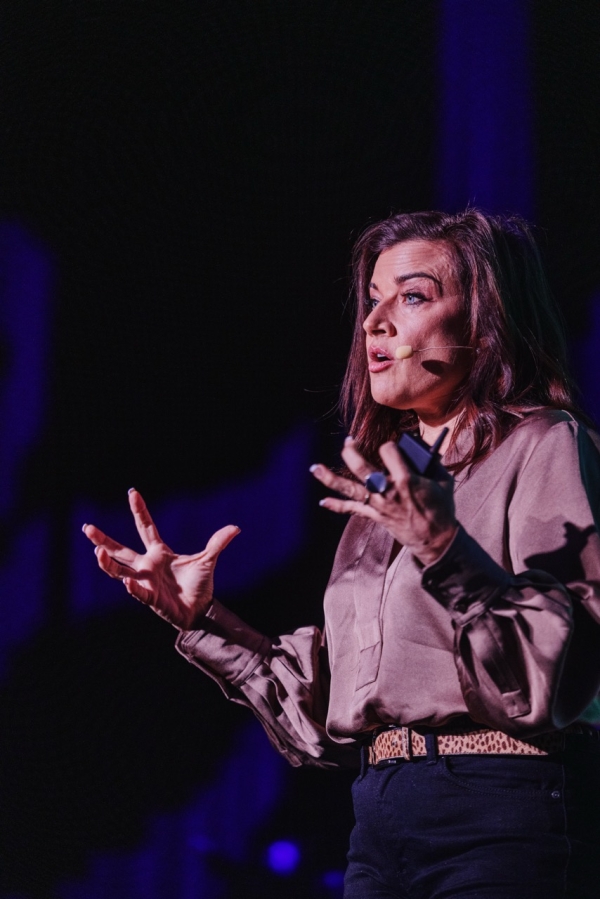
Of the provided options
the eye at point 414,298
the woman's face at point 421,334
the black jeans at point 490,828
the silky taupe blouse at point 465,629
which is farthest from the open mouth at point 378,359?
the black jeans at point 490,828

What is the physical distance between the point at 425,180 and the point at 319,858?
1.79m

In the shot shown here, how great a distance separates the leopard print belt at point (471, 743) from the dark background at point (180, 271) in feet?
3.10

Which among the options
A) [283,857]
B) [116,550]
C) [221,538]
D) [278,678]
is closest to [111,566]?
[116,550]

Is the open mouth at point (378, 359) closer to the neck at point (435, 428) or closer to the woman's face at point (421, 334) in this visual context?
the woman's face at point (421, 334)

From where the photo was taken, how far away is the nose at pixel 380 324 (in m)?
1.78

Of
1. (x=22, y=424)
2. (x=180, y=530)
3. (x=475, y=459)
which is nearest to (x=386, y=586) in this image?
(x=475, y=459)

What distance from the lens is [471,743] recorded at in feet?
4.52

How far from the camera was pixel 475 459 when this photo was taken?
160 cm

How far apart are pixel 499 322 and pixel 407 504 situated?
0.73 m

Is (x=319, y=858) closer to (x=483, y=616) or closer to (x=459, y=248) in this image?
(x=483, y=616)

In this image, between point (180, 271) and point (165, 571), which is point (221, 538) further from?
point (180, 271)

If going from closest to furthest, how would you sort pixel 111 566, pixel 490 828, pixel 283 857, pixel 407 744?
1. pixel 490 828
2. pixel 407 744
3. pixel 111 566
4. pixel 283 857

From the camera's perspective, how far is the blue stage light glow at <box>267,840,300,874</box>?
227 centimetres

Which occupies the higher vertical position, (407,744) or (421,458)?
(421,458)
